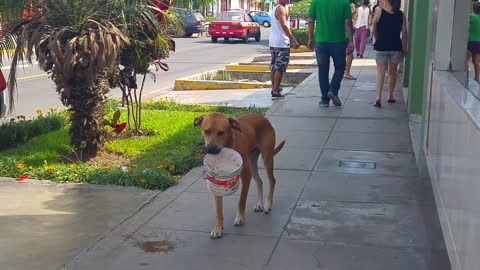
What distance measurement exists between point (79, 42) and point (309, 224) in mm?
3345

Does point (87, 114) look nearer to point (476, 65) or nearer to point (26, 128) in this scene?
point (26, 128)

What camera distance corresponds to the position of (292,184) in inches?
251

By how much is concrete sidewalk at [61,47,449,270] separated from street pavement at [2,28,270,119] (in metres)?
3.75

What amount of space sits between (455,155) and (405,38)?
6680mm

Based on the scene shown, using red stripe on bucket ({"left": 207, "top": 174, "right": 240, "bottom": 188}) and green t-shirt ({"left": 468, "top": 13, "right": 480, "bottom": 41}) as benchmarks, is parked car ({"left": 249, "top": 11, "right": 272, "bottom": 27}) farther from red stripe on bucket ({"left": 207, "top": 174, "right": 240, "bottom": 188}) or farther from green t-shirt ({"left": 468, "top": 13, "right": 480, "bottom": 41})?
red stripe on bucket ({"left": 207, "top": 174, "right": 240, "bottom": 188})

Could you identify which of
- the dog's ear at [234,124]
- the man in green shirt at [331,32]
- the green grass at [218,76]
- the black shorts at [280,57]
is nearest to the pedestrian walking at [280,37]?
the black shorts at [280,57]

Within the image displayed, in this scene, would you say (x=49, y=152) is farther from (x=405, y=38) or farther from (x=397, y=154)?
(x=405, y=38)

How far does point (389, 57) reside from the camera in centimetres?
1029

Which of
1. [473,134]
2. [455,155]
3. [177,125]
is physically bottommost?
[177,125]

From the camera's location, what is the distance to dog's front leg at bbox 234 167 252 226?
4.99 meters

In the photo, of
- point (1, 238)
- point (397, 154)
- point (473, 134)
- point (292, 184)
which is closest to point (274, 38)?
point (397, 154)

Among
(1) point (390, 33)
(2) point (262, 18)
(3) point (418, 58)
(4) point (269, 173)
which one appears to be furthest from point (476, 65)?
(2) point (262, 18)

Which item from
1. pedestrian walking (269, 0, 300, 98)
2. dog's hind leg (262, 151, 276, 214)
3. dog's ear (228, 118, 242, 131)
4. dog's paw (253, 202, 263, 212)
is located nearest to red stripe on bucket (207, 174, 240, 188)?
dog's ear (228, 118, 242, 131)

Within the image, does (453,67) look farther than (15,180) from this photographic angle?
No
